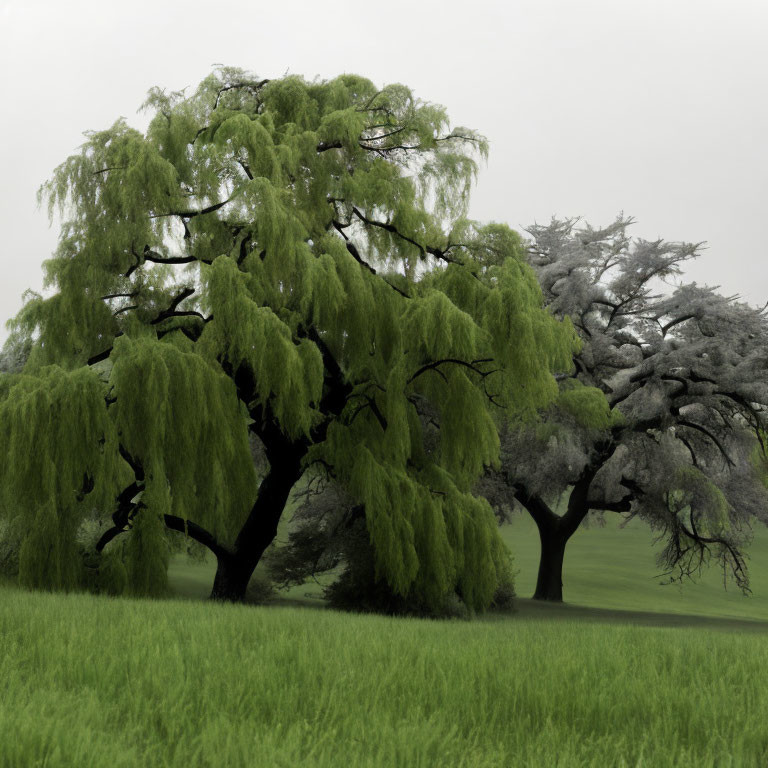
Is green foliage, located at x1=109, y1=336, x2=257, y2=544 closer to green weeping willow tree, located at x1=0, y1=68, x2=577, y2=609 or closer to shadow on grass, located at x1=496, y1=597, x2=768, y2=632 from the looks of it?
green weeping willow tree, located at x1=0, y1=68, x2=577, y2=609

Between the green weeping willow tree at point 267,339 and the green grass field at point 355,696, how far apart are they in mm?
4027

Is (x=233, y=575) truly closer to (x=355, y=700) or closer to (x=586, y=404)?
(x=586, y=404)

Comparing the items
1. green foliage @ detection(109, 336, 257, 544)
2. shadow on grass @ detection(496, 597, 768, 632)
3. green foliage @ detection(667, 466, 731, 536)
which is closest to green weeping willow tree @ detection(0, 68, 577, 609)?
green foliage @ detection(109, 336, 257, 544)

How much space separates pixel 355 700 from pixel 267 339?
23.7ft

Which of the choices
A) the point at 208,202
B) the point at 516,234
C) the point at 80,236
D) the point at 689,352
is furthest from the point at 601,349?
the point at 80,236

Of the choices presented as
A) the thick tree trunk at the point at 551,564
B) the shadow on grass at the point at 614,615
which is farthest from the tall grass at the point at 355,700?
the thick tree trunk at the point at 551,564

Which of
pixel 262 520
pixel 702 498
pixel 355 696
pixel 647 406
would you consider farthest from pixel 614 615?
pixel 355 696

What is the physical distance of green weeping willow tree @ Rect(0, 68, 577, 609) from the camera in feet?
33.1

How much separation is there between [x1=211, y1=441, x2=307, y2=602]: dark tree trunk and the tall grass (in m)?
7.37

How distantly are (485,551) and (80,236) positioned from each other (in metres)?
8.13

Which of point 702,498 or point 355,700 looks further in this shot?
point 702,498

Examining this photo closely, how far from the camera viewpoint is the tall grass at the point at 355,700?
2.71 metres

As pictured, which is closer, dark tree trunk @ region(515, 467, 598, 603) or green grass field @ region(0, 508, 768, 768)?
green grass field @ region(0, 508, 768, 768)

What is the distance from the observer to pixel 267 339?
10312 millimetres
